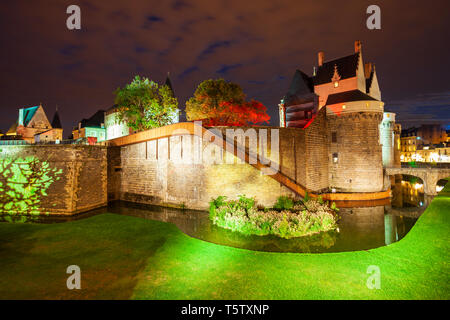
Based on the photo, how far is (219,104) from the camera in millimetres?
31750

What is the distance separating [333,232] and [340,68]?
24729 millimetres

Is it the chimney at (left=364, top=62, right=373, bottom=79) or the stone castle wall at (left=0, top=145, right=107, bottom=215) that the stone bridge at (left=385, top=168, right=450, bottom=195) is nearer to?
the chimney at (left=364, top=62, right=373, bottom=79)

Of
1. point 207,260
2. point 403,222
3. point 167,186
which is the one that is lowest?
point 403,222

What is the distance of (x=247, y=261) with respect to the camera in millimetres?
8555

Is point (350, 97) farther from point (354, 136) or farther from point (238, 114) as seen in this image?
point (238, 114)

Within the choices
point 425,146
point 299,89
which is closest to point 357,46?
point 299,89

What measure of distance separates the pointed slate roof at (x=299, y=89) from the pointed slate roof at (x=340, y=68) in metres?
2.52

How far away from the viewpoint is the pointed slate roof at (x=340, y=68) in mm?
30375

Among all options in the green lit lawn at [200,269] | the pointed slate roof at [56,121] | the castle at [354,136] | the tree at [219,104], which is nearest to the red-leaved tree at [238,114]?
the tree at [219,104]

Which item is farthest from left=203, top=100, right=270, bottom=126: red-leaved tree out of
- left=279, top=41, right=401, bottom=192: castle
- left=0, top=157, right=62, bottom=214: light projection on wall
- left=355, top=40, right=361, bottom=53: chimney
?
left=0, top=157, right=62, bottom=214: light projection on wall

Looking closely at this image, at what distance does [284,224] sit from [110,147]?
2046 cm

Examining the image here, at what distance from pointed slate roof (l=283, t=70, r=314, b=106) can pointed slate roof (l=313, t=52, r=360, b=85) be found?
2.52 metres
